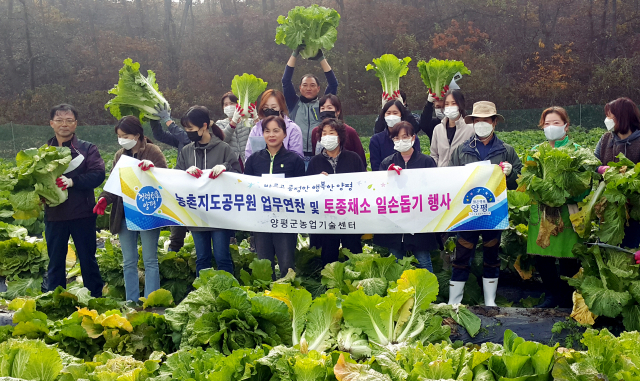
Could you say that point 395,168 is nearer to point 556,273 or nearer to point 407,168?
point 407,168

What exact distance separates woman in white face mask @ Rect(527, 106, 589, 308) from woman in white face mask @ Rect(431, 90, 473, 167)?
819 mm

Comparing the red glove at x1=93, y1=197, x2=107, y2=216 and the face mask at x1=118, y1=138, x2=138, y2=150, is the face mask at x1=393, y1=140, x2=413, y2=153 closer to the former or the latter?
the face mask at x1=118, y1=138, x2=138, y2=150

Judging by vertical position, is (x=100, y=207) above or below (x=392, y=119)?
below

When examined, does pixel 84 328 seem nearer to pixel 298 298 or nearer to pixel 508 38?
pixel 298 298

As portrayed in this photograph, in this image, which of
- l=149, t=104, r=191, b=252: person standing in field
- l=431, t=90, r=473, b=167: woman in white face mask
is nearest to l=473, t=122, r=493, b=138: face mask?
l=431, t=90, r=473, b=167: woman in white face mask

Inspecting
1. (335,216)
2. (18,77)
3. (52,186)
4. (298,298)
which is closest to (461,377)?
Answer: (298,298)

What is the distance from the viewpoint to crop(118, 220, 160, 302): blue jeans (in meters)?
5.32

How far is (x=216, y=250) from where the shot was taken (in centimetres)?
539

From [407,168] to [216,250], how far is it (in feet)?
6.78

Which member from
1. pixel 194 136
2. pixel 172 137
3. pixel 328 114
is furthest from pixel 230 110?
pixel 194 136

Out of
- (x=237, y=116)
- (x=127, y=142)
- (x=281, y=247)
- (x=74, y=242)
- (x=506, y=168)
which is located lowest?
(x=281, y=247)

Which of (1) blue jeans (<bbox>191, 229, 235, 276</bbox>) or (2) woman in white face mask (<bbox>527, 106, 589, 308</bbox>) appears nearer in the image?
(2) woman in white face mask (<bbox>527, 106, 589, 308</bbox>)

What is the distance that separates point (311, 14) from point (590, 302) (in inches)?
170

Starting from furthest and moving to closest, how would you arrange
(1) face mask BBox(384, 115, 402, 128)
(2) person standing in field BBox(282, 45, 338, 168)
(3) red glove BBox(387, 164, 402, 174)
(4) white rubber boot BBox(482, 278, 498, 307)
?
(2) person standing in field BBox(282, 45, 338, 168)
(1) face mask BBox(384, 115, 402, 128)
(3) red glove BBox(387, 164, 402, 174)
(4) white rubber boot BBox(482, 278, 498, 307)
